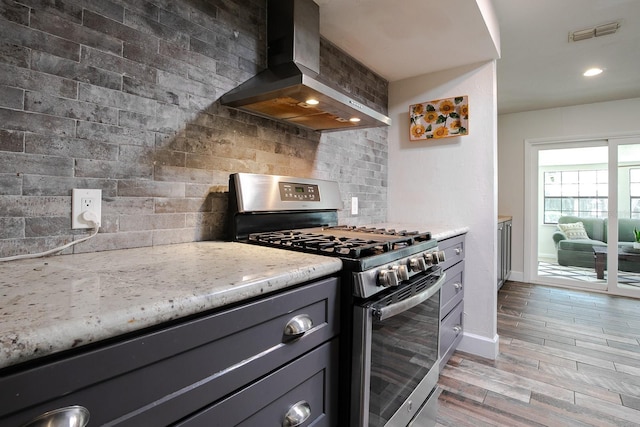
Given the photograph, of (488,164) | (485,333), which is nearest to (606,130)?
(488,164)

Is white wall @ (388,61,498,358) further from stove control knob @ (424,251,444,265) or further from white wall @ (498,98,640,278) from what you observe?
white wall @ (498,98,640,278)

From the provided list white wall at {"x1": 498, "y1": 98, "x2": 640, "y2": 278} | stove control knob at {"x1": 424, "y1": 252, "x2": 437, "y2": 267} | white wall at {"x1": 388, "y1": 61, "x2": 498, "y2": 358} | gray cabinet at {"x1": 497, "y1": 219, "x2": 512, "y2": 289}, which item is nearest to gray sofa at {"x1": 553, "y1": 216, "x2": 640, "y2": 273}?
white wall at {"x1": 498, "y1": 98, "x2": 640, "y2": 278}

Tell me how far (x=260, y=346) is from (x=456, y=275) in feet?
5.86

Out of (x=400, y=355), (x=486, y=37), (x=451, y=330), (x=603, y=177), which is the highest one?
(x=486, y=37)

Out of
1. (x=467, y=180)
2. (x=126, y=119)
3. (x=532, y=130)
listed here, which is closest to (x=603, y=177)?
(x=532, y=130)

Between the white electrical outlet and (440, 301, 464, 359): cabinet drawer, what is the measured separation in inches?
69.2

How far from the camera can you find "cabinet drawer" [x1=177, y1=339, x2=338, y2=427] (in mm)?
681

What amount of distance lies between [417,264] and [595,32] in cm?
250

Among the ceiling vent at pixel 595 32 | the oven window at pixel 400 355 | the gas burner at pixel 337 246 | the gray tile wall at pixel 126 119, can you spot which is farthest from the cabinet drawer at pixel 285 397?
the ceiling vent at pixel 595 32

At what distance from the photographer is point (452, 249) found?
2.12m

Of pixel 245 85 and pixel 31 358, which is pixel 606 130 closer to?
pixel 245 85

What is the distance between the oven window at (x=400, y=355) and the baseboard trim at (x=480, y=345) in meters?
0.97

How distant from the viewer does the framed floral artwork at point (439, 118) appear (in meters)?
2.44

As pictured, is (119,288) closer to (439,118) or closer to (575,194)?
(439,118)
